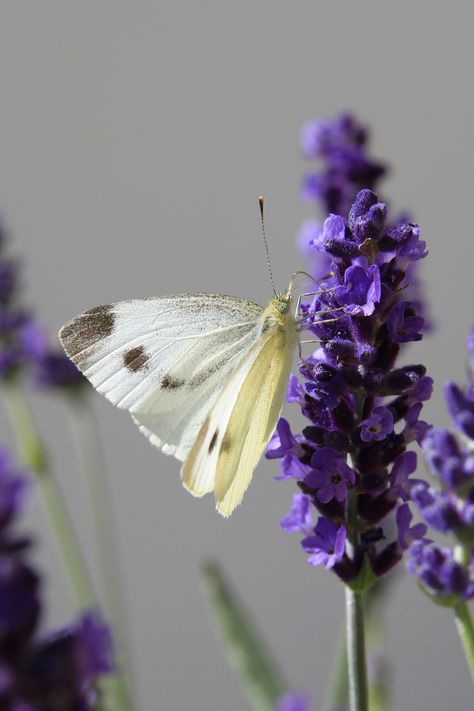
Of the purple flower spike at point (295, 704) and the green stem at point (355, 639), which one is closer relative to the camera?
the purple flower spike at point (295, 704)

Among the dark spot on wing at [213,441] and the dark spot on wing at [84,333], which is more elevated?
the dark spot on wing at [84,333]

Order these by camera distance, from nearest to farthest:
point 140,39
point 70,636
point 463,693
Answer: point 70,636, point 463,693, point 140,39

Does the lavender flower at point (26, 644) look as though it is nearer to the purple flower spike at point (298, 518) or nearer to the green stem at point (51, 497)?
the purple flower spike at point (298, 518)

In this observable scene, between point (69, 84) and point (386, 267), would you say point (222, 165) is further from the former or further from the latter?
point (386, 267)

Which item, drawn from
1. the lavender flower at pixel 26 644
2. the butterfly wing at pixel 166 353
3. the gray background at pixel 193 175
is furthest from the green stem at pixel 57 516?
the gray background at pixel 193 175

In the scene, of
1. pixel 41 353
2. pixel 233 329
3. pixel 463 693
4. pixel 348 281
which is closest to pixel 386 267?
pixel 348 281

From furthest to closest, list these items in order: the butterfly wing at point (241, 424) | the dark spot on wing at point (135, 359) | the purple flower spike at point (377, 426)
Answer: the dark spot on wing at point (135, 359) < the butterfly wing at point (241, 424) < the purple flower spike at point (377, 426)

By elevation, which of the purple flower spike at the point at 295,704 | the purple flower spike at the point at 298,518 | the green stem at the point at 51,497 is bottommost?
the green stem at the point at 51,497
